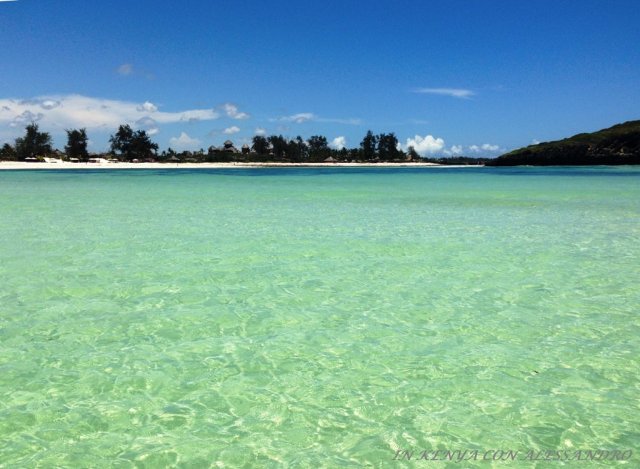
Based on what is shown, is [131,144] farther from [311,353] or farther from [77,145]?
[311,353]

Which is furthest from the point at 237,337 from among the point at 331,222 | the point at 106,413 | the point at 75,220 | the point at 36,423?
the point at 75,220

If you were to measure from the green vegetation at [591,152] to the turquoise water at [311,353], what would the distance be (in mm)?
152327

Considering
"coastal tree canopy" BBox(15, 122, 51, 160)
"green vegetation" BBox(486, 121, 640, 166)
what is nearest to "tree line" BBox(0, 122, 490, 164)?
"coastal tree canopy" BBox(15, 122, 51, 160)

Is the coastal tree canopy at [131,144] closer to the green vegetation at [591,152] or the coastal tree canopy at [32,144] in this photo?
the coastal tree canopy at [32,144]

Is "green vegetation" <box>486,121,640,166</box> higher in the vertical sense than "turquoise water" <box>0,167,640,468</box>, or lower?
higher

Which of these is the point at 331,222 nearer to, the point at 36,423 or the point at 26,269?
the point at 26,269

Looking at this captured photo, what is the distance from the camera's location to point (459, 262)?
997 centimetres

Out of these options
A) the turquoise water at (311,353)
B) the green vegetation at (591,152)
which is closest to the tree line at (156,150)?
the green vegetation at (591,152)

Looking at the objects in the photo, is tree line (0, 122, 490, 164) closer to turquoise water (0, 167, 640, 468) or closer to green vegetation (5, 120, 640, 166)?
green vegetation (5, 120, 640, 166)

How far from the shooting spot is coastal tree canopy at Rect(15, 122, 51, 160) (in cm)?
12150

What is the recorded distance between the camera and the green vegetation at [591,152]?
457ft

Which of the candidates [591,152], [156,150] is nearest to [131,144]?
[156,150]

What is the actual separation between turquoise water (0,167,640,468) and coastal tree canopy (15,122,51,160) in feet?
426

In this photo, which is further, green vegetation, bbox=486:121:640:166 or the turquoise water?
green vegetation, bbox=486:121:640:166
